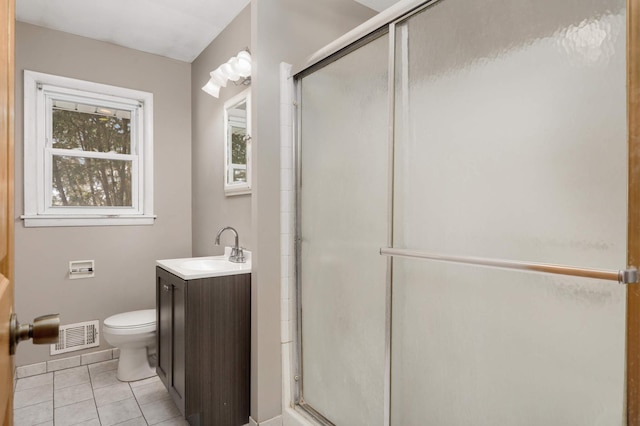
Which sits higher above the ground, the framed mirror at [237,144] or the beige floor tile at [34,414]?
the framed mirror at [237,144]

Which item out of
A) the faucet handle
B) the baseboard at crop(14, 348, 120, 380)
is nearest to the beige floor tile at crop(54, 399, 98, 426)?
the baseboard at crop(14, 348, 120, 380)

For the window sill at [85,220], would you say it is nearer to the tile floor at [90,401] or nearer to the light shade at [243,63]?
the tile floor at [90,401]

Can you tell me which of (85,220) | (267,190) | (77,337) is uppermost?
(267,190)

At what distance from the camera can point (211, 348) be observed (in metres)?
1.87

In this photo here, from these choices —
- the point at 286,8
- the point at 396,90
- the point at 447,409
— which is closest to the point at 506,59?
the point at 396,90

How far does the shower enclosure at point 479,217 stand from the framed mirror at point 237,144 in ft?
2.59

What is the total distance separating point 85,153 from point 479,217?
2.93 meters

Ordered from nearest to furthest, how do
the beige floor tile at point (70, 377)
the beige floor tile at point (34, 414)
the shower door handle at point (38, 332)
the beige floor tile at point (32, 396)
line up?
the shower door handle at point (38, 332) < the beige floor tile at point (34, 414) < the beige floor tile at point (32, 396) < the beige floor tile at point (70, 377)

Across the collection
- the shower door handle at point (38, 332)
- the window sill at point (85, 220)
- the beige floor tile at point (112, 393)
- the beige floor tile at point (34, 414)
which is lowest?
the beige floor tile at point (112, 393)

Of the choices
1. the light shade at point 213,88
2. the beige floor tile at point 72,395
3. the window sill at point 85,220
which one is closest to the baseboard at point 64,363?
the beige floor tile at point 72,395

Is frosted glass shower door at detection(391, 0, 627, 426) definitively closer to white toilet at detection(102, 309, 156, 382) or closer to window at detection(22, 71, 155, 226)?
white toilet at detection(102, 309, 156, 382)

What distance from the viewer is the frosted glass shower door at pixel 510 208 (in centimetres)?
89

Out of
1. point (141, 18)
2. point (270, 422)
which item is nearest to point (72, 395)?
point (270, 422)

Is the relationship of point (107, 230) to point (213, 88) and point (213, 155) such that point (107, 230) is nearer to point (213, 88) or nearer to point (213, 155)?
point (213, 155)
